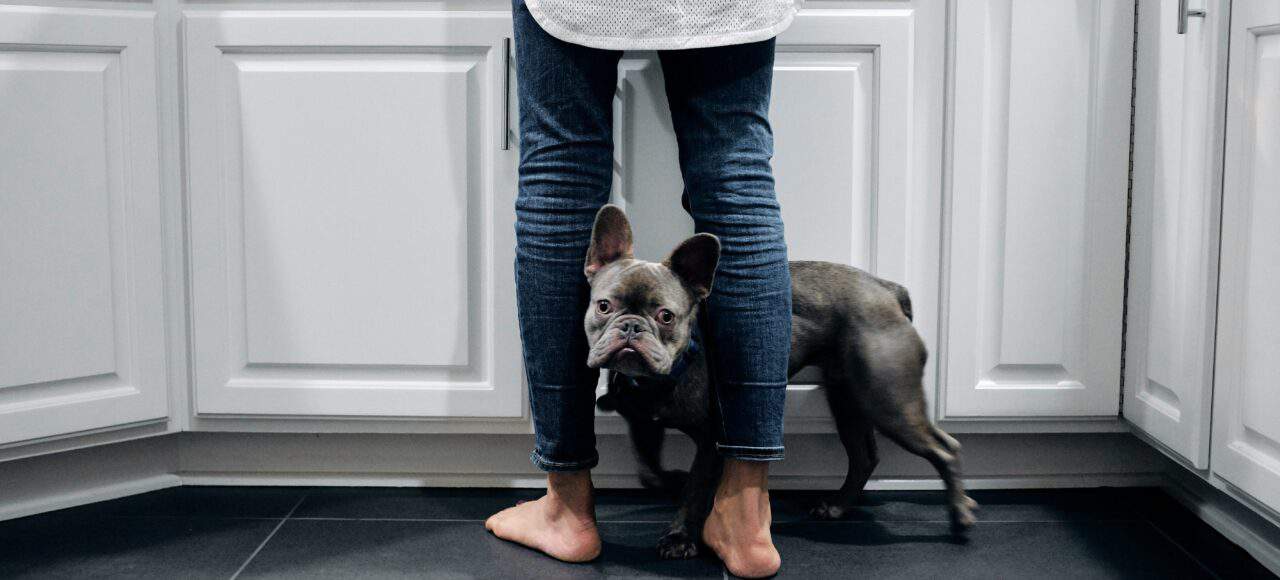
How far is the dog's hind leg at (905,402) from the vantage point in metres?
1.50

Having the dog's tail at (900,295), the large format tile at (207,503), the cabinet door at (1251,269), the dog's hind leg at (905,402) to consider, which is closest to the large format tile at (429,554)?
the large format tile at (207,503)

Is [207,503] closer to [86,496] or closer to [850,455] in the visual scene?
[86,496]

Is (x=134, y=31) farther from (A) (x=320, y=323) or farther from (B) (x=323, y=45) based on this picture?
(A) (x=320, y=323)

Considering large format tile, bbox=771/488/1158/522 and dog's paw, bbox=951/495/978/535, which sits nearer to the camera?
dog's paw, bbox=951/495/978/535

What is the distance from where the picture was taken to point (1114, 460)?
175 centimetres

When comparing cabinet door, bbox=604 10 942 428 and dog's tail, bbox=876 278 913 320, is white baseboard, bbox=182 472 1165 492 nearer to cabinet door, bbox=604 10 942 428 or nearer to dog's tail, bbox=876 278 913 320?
cabinet door, bbox=604 10 942 428

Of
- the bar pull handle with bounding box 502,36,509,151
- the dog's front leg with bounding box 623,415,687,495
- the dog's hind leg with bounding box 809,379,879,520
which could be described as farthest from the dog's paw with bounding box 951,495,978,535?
the bar pull handle with bounding box 502,36,509,151

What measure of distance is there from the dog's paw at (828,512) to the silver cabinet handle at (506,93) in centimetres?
72

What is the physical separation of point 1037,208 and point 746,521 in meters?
0.69

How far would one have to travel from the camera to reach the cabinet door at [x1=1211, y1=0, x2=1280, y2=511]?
51.4 inches

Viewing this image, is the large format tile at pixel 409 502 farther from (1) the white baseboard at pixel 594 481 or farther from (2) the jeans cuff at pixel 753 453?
(2) the jeans cuff at pixel 753 453

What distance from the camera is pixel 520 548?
1.48 metres

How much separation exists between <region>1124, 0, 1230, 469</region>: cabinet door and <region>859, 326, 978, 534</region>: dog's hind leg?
0.33 metres

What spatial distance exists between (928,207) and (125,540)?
1.27 metres
